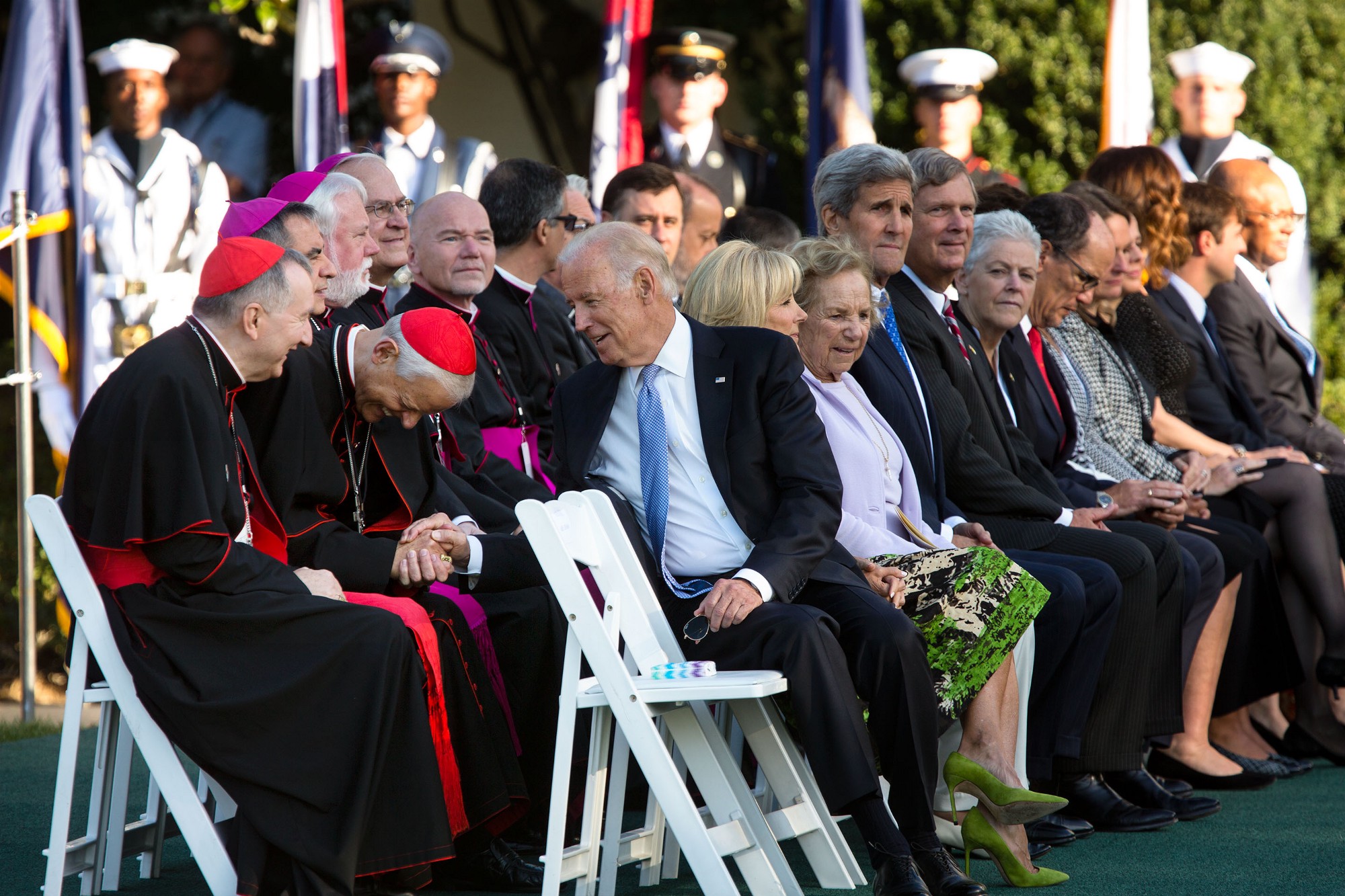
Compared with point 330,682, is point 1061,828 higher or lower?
lower

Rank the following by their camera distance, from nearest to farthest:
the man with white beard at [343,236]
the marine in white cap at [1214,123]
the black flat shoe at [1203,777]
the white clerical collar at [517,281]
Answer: the man with white beard at [343,236] < the black flat shoe at [1203,777] < the white clerical collar at [517,281] < the marine in white cap at [1214,123]

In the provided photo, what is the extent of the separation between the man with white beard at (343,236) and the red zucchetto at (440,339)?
57 centimetres

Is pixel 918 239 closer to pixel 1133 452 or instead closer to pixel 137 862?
pixel 1133 452

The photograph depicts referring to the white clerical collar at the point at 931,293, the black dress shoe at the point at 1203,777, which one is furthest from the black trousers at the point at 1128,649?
the white clerical collar at the point at 931,293

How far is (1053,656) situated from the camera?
479 centimetres

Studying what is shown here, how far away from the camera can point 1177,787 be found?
5.34 metres

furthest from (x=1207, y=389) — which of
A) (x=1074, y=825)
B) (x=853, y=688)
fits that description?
(x=853, y=688)

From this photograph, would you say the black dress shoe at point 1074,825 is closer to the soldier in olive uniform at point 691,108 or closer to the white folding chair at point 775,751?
the white folding chair at point 775,751

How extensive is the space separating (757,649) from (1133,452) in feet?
9.44

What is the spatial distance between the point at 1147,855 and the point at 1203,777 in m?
1.22

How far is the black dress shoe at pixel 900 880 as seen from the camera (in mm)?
3562

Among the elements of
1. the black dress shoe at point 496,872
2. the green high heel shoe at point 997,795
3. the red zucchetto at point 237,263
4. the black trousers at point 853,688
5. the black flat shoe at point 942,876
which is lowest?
the black dress shoe at point 496,872

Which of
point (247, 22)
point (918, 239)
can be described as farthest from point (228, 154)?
point (918, 239)

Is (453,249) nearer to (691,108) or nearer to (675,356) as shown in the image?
(675,356)
